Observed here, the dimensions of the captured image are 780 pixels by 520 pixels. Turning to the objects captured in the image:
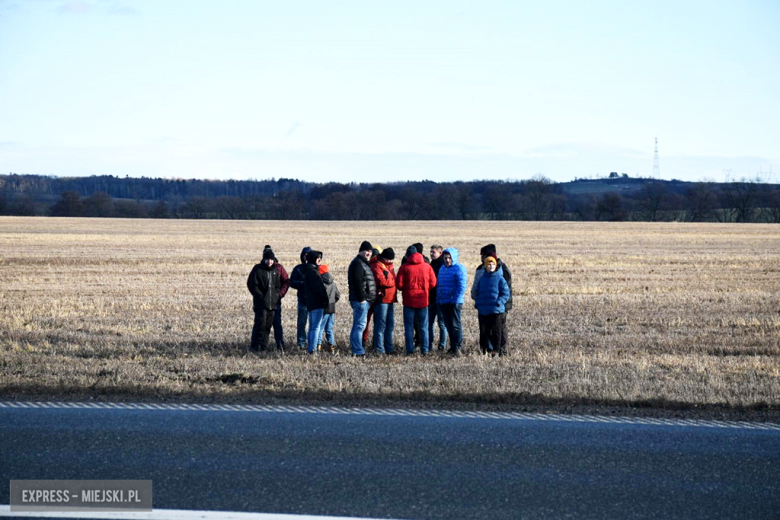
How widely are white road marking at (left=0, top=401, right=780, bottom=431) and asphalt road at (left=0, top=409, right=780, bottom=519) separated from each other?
22 centimetres

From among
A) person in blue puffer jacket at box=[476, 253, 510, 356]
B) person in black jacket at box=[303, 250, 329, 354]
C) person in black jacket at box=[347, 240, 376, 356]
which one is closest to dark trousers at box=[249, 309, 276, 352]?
person in black jacket at box=[303, 250, 329, 354]

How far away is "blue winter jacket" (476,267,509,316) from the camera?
12.6 metres

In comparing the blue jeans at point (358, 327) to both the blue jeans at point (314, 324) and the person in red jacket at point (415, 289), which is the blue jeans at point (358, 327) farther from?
the person in red jacket at point (415, 289)

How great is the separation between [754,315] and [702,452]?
41.0ft

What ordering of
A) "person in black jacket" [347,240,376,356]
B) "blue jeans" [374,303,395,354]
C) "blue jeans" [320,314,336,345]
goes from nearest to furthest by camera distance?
"person in black jacket" [347,240,376,356] < "blue jeans" [374,303,395,354] < "blue jeans" [320,314,336,345]

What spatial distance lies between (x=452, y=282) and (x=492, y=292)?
0.65 meters

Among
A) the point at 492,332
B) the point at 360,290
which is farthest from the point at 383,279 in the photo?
the point at 492,332

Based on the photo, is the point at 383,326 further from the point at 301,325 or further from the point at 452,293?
Result: the point at 301,325

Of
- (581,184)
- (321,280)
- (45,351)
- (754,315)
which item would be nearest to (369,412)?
(321,280)

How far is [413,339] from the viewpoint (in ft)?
45.2

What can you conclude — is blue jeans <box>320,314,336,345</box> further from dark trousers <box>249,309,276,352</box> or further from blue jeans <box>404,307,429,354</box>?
blue jeans <box>404,307,429,354</box>

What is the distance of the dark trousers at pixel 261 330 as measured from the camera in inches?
521

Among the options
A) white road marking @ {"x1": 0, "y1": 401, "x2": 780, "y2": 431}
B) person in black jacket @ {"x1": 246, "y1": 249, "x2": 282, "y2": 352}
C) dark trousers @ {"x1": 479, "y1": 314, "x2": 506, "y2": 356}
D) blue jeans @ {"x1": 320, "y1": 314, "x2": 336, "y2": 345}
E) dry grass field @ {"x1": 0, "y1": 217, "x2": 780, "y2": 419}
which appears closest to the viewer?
white road marking @ {"x1": 0, "y1": 401, "x2": 780, "y2": 431}

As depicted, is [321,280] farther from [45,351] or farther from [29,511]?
[29,511]
